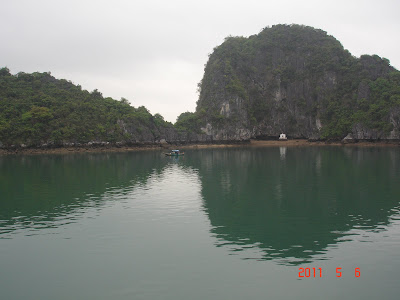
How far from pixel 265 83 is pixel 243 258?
359 ft

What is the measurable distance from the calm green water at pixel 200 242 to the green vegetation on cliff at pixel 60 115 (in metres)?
49.1

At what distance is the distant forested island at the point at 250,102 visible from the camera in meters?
75.1

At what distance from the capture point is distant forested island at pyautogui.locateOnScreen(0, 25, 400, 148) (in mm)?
75125

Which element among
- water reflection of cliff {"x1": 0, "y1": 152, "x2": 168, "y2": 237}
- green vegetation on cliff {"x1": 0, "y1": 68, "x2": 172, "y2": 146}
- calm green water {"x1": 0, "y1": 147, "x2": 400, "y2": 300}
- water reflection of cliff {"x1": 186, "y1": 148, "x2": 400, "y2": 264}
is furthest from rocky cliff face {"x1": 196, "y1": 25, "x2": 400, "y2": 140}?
calm green water {"x1": 0, "y1": 147, "x2": 400, "y2": 300}

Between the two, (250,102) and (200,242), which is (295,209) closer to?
(200,242)

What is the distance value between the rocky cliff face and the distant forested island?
32 cm

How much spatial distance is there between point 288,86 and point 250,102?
14.0 metres

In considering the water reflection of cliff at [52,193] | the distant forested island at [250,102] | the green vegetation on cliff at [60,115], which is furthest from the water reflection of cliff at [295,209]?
the distant forested island at [250,102]

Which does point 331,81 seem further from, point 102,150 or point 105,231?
point 105,231

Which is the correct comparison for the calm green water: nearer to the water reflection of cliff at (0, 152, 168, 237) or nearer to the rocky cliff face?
the water reflection of cliff at (0, 152, 168, 237)

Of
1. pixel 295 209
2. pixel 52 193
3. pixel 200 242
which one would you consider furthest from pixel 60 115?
pixel 200 242

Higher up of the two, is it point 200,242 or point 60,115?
point 60,115

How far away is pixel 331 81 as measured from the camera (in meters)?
107

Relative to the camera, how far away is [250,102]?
113125 mm
